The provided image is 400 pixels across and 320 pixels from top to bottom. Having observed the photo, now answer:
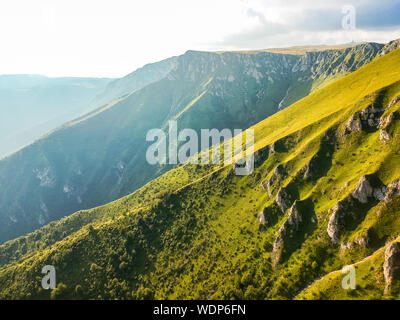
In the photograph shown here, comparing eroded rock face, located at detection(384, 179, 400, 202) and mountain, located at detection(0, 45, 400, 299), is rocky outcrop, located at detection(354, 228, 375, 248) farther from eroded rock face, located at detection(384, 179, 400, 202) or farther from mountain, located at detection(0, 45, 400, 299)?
eroded rock face, located at detection(384, 179, 400, 202)

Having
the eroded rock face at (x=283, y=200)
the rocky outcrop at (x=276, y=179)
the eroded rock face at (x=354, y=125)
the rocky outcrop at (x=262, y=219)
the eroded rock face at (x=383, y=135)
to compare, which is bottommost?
the rocky outcrop at (x=262, y=219)

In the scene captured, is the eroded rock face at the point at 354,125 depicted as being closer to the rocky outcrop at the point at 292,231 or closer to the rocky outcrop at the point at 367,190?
the rocky outcrop at the point at 367,190

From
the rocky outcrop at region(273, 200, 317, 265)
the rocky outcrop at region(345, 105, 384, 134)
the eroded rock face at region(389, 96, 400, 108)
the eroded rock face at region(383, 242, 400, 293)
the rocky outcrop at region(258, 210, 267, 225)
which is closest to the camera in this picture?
the eroded rock face at region(383, 242, 400, 293)

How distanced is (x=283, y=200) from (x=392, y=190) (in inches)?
1618

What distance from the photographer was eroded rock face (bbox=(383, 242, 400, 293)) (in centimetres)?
6372

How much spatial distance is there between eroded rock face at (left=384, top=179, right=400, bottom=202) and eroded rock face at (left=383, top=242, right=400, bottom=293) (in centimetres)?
1866

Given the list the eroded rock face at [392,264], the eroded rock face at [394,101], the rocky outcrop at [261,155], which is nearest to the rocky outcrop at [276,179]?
the rocky outcrop at [261,155]

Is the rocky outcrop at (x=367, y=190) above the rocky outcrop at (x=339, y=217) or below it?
above

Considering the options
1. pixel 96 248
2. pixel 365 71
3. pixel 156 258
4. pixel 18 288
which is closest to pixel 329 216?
pixel 156 258

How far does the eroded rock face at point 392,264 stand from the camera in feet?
209

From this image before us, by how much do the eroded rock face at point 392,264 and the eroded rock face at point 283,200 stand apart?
139 feet

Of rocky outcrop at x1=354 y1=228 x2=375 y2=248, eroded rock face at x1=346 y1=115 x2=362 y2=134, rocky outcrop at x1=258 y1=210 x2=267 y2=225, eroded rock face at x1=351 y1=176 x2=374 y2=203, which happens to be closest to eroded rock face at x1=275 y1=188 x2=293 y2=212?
rocky outcrop at x1=258 y1=210 x2=267 y2=225

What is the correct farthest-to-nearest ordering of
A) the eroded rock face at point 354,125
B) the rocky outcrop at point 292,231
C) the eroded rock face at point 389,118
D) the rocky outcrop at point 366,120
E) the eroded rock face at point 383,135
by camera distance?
the eroded rock face at point 354,125
the rocky outcrop at point 366,120
the eroded rock face at point 389,118
the eroded rock face at point 383,135
the rocky outcrop at point 292,231

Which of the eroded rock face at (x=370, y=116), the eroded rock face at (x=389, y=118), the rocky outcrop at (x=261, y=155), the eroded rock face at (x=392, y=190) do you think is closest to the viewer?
the eroded rock face at (x=392, y=190)
